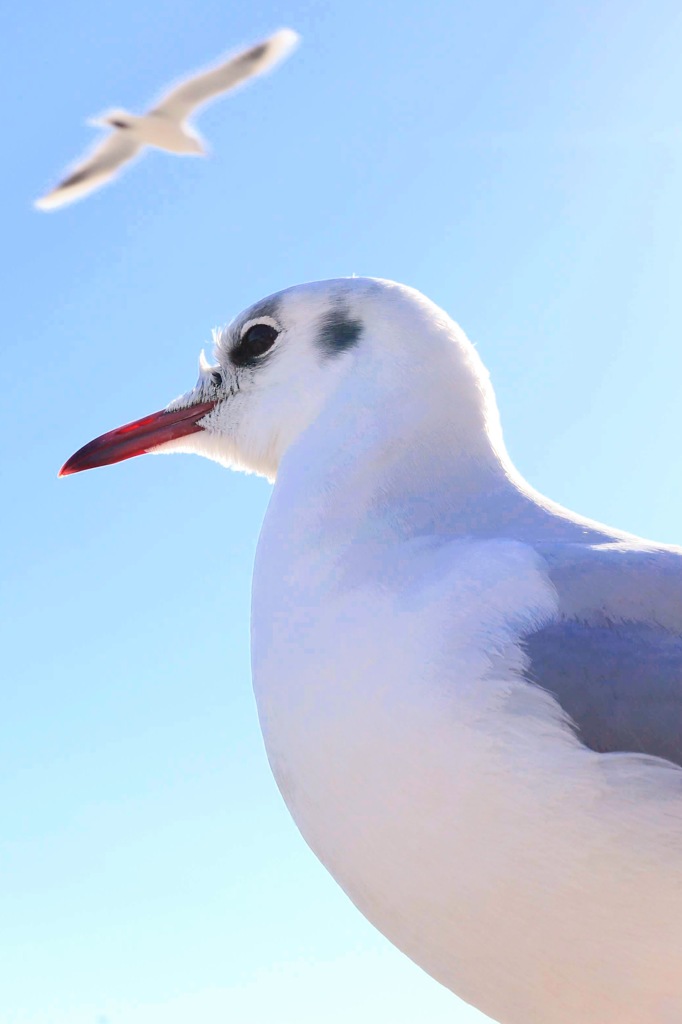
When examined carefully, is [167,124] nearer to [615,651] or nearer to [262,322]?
[262,322]

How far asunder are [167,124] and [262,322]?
22.0ft

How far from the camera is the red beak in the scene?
14.6ft

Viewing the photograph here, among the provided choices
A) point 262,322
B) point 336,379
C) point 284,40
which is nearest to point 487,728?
point 336,379

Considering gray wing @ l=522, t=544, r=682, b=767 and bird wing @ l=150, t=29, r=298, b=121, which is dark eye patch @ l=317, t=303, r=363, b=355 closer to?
gray wing @ l=522, t=544, r=682, b=767

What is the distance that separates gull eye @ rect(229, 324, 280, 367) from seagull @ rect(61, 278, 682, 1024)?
86 cm

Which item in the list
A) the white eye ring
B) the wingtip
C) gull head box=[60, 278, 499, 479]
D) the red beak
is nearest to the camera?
gull head box=[60, 278, 499, 479]

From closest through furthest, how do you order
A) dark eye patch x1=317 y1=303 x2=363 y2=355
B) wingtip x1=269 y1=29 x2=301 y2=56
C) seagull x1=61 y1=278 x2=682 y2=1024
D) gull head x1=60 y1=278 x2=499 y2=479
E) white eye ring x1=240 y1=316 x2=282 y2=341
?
seagull x1=61 y1=278 x2=682 y2=1024 → gull head x1=60 y1=278 x2=499 y2=479 → dark eye patch x1=317 y1=303 x2=363 y2=355 → white eye ring x1=240 y1=316 x2=282 y2=341 → wingtip x1=269 y1=29 x2=301 y2=56

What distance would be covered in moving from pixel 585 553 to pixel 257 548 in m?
1.00

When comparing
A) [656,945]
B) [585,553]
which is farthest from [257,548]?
[656,945]

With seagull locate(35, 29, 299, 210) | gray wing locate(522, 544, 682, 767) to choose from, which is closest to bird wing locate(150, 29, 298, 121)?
seagull locate(35, 29, 299, 210)

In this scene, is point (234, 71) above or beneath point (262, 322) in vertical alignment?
above

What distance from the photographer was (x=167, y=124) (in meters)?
10.2

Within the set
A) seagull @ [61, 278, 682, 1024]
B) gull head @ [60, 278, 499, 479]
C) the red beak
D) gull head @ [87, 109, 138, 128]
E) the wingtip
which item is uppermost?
gull head @ [87, 109, 138, 128]

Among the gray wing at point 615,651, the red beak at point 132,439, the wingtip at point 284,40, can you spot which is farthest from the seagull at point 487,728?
Answer: the wingtip at point 284,40
